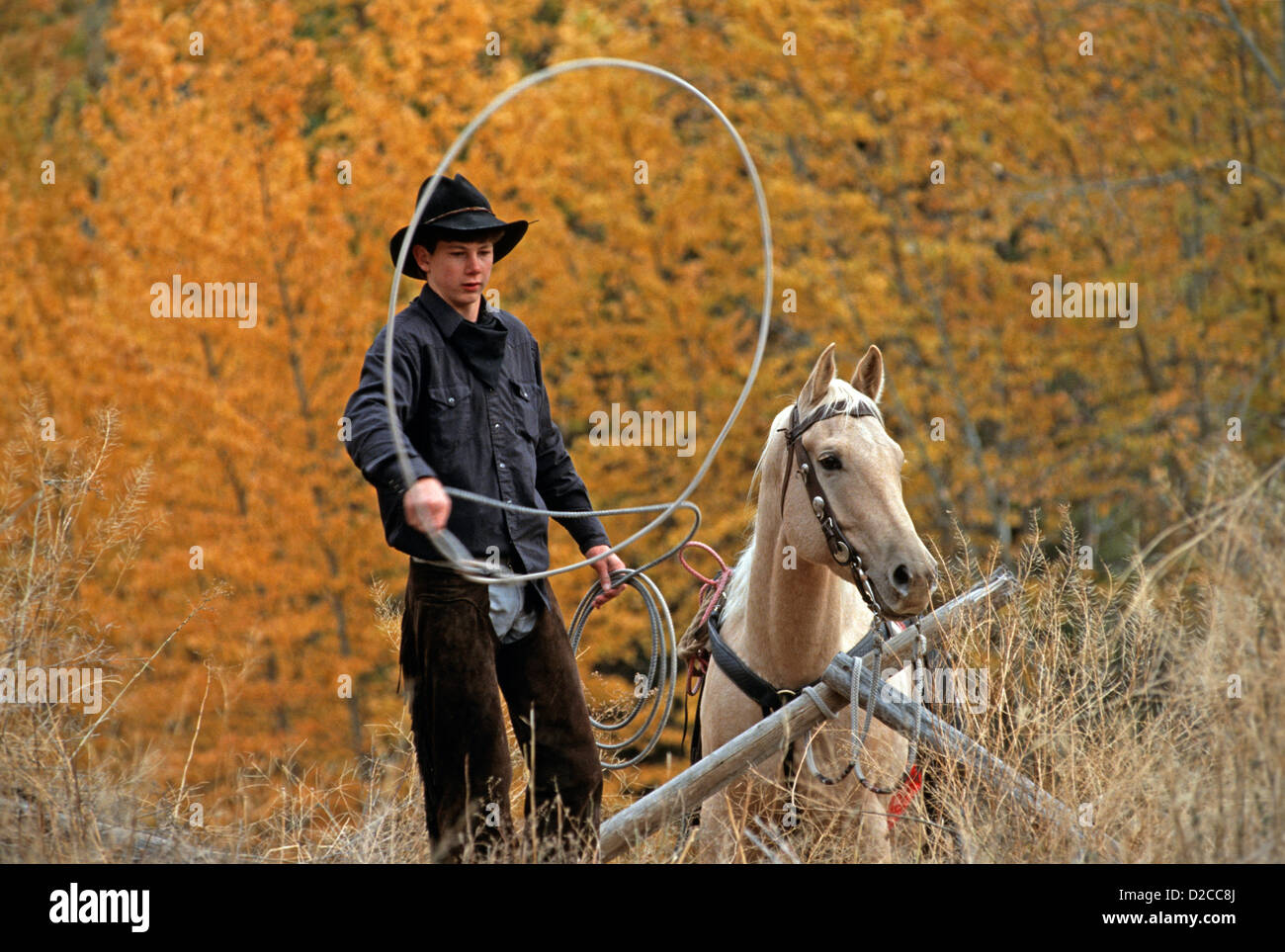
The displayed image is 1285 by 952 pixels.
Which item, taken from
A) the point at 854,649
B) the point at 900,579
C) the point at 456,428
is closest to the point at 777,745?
the point at 854,649

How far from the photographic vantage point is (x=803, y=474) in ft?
14.5

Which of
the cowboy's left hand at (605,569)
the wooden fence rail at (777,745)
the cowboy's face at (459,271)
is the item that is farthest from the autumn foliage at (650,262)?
the cowboy's face at (459,271)

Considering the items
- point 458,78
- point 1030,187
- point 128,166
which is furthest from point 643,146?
point 128,166

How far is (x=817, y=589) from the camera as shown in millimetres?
4539

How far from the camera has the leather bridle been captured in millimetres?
4156

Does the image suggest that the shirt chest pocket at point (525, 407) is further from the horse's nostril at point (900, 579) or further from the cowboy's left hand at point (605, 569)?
the horse's nostril at point (900, 579)

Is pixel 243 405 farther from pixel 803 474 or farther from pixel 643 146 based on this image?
pixel 803 474

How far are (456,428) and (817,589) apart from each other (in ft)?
4.44

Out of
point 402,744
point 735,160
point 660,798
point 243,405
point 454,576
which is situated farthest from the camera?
point 735,160

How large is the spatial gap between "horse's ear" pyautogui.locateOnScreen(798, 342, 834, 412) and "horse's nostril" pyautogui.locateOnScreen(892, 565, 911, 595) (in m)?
0.69

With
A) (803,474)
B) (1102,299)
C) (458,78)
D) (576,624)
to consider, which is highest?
(458,78)

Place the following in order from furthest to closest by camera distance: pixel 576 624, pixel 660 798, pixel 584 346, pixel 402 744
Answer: pixel 584 346 → pixel 402 744 → pixel 576 624 → pixel 660 798

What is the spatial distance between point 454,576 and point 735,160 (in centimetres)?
1073

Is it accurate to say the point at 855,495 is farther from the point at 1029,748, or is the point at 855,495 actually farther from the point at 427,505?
the point at 427,505
